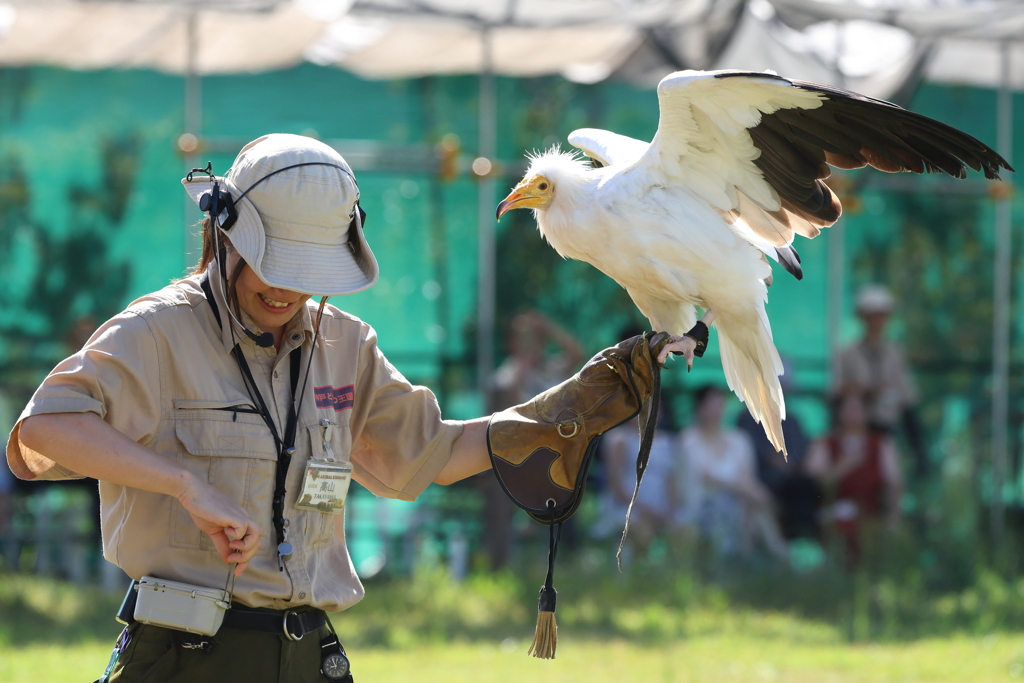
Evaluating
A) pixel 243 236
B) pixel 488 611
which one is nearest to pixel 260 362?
pixel 243 236

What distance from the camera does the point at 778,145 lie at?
3.45 m

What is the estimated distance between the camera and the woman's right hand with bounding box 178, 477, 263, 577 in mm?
2088

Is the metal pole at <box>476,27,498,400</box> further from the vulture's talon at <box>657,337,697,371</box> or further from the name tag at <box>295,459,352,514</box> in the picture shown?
the name tag at <box>295,459,352,514</box>

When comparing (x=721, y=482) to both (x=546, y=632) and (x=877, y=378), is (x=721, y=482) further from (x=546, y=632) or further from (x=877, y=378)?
(x=546, y=632)

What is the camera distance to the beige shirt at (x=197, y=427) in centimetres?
224

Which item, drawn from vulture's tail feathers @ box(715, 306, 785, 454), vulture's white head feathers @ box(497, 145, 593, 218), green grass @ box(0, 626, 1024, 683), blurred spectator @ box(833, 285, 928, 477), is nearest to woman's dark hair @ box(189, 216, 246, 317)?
vulture's white head feathers @ box(497, 145, 593, 218)

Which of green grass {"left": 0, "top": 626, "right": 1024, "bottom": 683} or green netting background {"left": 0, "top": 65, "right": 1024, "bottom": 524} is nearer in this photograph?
green grass {"left": 0, "top": 626, "right": 1024, "bottom": 683}

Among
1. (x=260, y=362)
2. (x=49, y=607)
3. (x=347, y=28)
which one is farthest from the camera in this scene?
(x=347, y=28)

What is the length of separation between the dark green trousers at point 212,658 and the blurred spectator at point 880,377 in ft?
18.8

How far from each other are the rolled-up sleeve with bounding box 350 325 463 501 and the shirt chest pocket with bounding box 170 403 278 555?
36 centimetres

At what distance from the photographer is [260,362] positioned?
2473mm

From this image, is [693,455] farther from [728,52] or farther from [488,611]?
[728,52]

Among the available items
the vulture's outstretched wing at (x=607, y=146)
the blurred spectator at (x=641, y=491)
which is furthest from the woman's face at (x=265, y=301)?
the blurred spectator at (x=641, y=491)

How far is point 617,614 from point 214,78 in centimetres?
412
